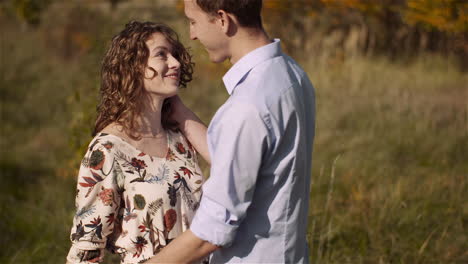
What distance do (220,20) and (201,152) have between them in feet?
2.82

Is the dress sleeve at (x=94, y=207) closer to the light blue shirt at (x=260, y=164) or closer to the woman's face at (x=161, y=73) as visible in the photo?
the woman's face at (x=161, y=73)

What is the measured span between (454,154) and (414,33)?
735 centimetres

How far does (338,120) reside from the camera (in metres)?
7.11

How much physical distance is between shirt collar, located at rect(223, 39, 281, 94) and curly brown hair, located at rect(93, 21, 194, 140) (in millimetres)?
653

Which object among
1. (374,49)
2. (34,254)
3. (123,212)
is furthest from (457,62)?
(123,212)

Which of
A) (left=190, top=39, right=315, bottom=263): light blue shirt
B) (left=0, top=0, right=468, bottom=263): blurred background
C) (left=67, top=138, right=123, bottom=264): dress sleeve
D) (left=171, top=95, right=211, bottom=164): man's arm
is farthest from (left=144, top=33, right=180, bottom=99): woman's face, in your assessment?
(left=0, top=0, right=468, bottom=263): blurred background

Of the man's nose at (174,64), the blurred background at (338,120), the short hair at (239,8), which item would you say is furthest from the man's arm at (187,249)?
the blurred background at (338,120)

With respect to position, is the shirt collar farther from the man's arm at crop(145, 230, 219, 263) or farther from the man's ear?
the man's arm at crop(145, 230, 219, 263)

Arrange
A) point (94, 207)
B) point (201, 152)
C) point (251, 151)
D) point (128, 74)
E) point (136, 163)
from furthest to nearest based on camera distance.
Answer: point (201, 152) < point (128, 74) < point (136, 163) < point (94, 207) < point (251, 151)

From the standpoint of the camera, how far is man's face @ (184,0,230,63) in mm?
1885

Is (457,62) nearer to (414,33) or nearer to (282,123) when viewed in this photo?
(414,33)

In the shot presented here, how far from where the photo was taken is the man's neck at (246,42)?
1.90m

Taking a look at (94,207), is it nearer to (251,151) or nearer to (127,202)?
(127,202)

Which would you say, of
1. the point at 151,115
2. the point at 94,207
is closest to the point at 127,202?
the point at 94,207
